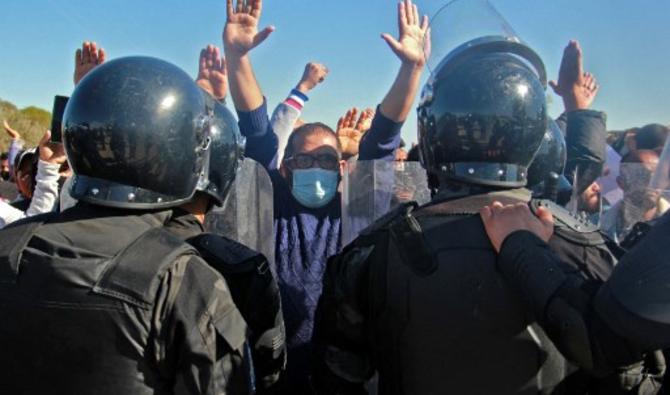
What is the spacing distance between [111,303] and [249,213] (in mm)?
1289

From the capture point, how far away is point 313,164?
3.10 metres

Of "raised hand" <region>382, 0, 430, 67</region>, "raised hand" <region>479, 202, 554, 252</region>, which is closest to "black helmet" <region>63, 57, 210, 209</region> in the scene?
"raised hand" <region>479, 202, 554, 252</region>

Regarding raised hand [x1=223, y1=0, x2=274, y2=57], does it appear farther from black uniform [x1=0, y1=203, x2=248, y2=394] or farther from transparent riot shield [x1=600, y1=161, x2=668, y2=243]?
transparent riot shield [x1=600, y1=161, x2=668, y2=243]

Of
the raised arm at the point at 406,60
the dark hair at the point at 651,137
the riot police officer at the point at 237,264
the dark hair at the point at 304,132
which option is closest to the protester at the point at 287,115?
the dark hair at the point at 304,132

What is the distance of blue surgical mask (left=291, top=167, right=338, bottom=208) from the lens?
3.06 meters

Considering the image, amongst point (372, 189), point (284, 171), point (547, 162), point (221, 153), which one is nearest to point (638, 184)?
point (547, 162)

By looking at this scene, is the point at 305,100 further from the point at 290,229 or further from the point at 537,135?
the point at 537,135

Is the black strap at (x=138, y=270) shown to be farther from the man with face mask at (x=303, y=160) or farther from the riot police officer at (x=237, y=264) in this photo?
the man with face mask at (x=303, y=160)

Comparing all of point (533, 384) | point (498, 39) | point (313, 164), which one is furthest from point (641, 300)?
point (313, 164)

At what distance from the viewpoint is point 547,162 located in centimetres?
255

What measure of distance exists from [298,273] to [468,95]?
4.42ft

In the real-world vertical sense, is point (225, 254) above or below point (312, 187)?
below

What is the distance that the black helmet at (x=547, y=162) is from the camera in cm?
253

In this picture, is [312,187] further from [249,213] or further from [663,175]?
[663,175]
